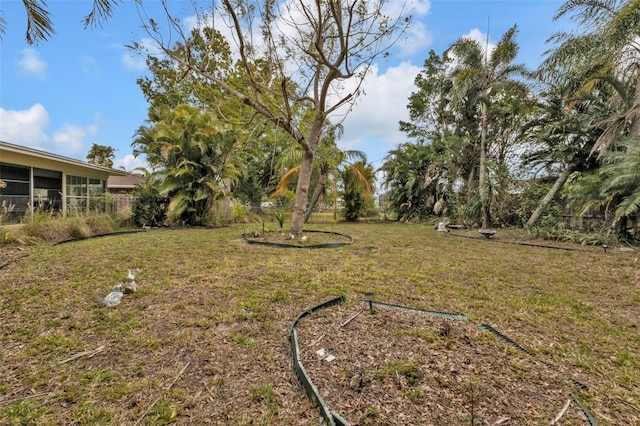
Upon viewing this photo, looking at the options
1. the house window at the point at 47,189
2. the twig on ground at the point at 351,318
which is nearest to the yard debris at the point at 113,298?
the twig on ground at the point at 351,318

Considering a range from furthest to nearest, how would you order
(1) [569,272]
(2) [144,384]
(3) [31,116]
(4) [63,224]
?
(3) [31,116], (4) [63,224], (1) [569,272], (2) [144,384]

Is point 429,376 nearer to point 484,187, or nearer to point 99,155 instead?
point 484,187

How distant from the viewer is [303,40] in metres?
6.20

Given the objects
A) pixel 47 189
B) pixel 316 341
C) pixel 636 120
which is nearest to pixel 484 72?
pixel 636 120

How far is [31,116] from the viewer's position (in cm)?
877

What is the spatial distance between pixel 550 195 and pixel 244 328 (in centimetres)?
999

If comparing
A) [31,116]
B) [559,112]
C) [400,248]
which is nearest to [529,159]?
[559,112]

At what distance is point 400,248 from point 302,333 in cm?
434

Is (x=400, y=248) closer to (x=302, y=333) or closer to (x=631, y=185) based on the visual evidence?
(x=302, y=333)

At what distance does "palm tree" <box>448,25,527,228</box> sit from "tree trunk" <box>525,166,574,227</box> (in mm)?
1259

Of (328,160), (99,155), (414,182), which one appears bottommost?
(414,182)

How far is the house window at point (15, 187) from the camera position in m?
8.35

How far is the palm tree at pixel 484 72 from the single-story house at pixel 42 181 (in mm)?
13028

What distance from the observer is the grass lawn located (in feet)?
5.19
